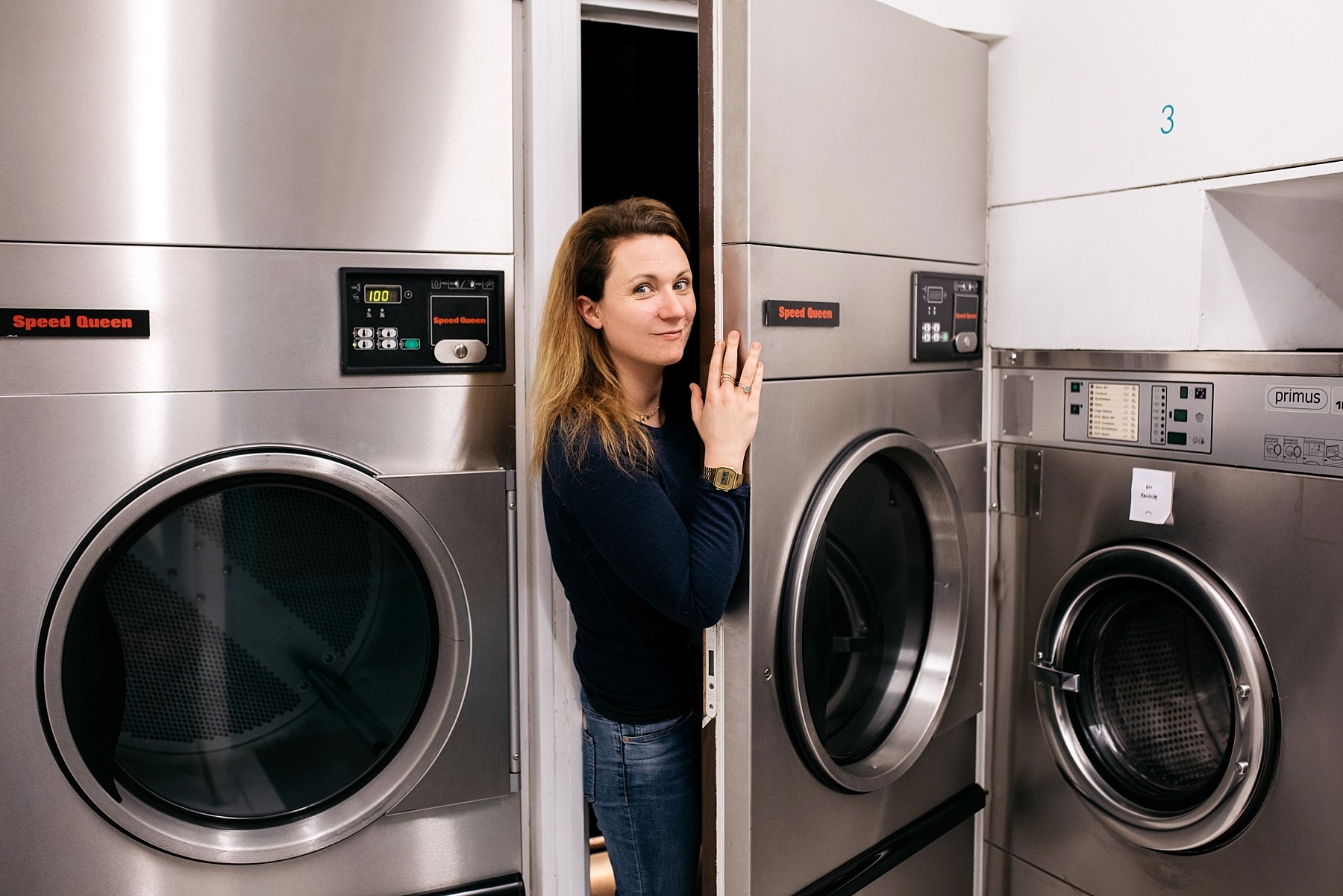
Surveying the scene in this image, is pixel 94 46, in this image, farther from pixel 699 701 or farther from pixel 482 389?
pixel 699 701

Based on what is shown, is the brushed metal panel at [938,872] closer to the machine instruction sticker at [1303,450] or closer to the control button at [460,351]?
the machine instruction sticker at [1303,450]

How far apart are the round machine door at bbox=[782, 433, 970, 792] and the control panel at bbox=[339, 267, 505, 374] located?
688mm

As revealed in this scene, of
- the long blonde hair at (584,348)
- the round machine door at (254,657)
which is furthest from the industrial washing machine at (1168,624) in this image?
the round machine door at (254,657)

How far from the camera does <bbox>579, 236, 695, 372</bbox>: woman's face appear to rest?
153 centimetres

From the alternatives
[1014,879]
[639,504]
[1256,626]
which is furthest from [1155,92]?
[1014,879]

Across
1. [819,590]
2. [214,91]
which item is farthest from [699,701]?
[214,91]

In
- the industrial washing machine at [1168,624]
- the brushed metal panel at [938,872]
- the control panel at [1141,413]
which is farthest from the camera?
the brushed metal panel at [938,872]

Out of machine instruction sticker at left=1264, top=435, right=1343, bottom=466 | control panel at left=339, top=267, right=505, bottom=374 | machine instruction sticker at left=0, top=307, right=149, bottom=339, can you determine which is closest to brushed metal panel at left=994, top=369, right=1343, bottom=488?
machine instruction sticker at left=1264, top=435, right=1343, bottom=466

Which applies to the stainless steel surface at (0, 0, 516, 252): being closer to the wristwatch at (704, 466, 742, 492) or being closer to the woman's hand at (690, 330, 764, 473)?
the woman's hand at (690, 330, 764, 473)

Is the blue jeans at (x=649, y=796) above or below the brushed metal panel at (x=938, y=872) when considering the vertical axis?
above

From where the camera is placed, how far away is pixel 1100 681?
1.96 meters

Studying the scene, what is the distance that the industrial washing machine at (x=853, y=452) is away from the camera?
157 centimetres

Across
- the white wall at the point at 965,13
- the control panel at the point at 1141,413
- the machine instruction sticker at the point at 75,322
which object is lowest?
the control panel at the point at 1141,413

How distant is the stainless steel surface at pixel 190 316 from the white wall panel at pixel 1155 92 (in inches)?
49.9
